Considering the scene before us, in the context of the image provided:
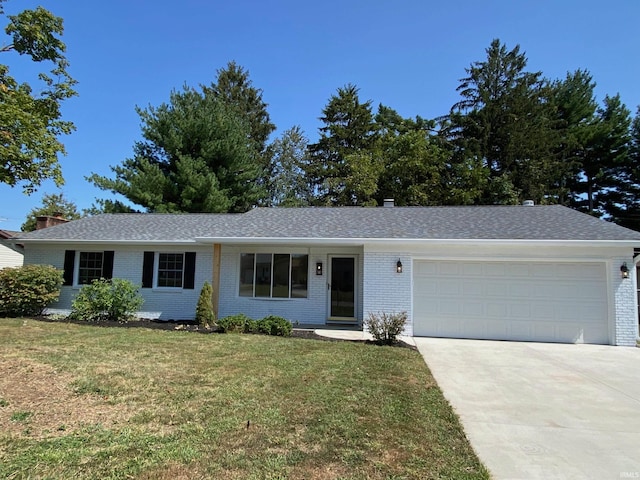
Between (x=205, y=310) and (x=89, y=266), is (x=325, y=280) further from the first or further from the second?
(x=89, y=266)

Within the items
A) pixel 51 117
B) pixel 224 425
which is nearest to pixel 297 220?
pixel 51 117

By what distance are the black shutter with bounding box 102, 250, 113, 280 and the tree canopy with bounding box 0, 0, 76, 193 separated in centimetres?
261

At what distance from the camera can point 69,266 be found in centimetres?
1291

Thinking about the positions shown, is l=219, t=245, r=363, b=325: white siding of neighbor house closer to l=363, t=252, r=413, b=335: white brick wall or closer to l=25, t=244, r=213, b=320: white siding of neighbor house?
l=25, t=244, r=213, b=320: white siding of neighbor house

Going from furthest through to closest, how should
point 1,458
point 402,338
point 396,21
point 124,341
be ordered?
point 396,21 → point 402,338 → point 124,341 → point 1,458

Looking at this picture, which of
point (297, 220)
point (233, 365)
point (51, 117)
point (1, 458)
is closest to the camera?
point (1, 458)

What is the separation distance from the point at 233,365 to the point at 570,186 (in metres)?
31.3

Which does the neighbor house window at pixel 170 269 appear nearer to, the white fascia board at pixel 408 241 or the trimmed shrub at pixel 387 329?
the white fascia board at pixel 408 241

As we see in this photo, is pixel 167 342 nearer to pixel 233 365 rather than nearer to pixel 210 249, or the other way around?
pixel 233 365

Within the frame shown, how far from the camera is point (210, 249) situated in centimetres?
1223

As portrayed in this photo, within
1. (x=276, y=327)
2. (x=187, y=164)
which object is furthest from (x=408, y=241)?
(x=187, y=164)

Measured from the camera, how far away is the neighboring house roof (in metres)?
10.4

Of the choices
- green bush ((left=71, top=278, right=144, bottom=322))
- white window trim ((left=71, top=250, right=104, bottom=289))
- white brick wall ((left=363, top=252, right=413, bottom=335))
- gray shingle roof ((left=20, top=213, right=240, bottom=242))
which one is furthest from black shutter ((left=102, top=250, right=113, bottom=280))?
white brick wall ((left=363, top=252, right=413, bottom=335))

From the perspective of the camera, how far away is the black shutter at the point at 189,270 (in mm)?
12203
